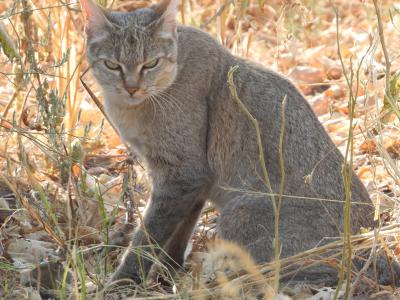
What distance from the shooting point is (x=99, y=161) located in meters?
5.21

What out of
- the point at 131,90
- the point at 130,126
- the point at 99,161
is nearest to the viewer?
the point at 131,90

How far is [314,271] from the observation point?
3586 millimetres

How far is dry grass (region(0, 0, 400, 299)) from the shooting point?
124 inches

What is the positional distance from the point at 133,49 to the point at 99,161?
4.77ft

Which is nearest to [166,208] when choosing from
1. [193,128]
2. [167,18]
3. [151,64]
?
[193,128]

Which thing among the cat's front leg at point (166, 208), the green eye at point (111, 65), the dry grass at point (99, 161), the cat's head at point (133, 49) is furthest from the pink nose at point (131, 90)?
the cat's front leg at point (166, 208)

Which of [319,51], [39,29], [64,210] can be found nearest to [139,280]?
[64,210]

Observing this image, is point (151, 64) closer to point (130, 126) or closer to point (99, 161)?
point (130, 126)

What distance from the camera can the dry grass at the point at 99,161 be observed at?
10.4 feet

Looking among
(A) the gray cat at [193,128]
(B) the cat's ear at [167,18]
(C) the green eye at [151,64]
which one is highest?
(B) the cat's ear at [167,18]

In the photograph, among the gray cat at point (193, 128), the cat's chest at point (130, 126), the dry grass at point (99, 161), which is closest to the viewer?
the dry grass at point (99, 161)

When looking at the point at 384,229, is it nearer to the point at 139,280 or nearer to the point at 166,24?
the point at 139,280

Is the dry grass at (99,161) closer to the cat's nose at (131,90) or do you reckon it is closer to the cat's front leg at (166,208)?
the cat's front leg at (166,208)

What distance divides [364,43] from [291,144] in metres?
3.27
